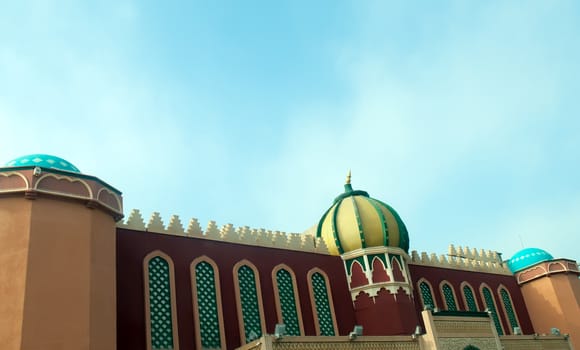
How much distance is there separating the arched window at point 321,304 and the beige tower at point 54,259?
6.23 meters

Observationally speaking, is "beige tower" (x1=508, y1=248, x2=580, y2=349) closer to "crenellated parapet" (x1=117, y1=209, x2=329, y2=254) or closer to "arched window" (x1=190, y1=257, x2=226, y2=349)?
"crenellated parapet" (x1=117, y1=209, x2=329, y2=254)

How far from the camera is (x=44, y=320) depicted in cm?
967

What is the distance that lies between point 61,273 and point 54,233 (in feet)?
2.68

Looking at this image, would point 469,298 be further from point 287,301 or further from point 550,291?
point 287,301

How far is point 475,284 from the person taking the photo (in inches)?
805

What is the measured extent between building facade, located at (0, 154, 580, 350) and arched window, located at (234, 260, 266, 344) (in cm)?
3

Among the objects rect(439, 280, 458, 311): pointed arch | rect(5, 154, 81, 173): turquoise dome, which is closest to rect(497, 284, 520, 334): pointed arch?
rect(439, 280, 458, 311): pointed arch

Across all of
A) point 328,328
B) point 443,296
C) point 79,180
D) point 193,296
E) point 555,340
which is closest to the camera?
point 79,180

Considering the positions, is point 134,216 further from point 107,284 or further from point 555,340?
point 555,340

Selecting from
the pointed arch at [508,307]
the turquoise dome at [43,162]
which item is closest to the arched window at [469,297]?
the pointed arch at [508,307]

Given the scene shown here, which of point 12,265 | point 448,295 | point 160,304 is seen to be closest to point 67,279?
point 12,265

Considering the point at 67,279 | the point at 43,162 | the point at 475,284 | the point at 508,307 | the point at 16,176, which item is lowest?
the point at 67,279

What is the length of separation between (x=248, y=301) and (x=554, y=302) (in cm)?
1294

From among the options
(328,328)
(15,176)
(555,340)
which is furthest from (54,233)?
(555,340)
